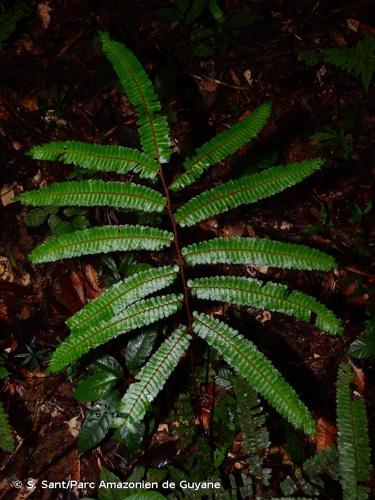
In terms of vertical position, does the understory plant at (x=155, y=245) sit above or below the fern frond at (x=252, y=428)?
above

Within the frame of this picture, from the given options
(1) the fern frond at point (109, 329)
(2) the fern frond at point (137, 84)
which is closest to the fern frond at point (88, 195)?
(2) the fern frond at point (137, 84)

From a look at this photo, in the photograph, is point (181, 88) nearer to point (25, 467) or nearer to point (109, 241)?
point (109, 241)

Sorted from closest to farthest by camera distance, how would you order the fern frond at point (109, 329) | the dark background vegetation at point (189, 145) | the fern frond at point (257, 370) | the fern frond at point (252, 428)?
the fern frond at point (257, 370) → the fern frond at point (109, 329) → the fern frond at point (252, 428) → the dark background vegetation at point (189, 145)

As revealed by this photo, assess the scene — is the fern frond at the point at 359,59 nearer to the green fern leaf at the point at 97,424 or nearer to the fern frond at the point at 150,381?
the fern frond at the point at 150,381

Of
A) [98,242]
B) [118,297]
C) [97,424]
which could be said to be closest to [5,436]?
[97,424]

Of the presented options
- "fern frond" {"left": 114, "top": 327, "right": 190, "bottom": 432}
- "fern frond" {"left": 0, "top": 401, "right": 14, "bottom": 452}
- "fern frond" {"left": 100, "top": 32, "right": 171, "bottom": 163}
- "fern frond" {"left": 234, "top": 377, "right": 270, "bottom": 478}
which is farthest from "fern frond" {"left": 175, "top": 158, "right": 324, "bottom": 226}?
"fern frond" {"left": 0, "top": 401, "right": 14, "bottom": 452}

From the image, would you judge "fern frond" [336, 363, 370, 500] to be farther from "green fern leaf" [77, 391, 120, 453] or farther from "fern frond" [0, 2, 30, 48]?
"fern frond" [0, 2, 30, 48]

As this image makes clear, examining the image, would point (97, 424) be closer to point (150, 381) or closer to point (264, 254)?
point (150, 381)
